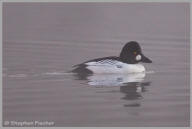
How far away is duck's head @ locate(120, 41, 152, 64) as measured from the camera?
1517 centimetres

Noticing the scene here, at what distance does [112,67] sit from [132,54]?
0.77 m

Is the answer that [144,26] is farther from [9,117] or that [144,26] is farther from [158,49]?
[9,117]

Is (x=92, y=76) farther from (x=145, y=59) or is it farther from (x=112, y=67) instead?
(x=145, y=59)

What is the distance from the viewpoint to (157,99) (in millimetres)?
12070

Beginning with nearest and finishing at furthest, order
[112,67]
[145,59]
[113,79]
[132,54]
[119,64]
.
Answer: [113,79] < [112,67] < [119,64] < [132,54] < [145,59]

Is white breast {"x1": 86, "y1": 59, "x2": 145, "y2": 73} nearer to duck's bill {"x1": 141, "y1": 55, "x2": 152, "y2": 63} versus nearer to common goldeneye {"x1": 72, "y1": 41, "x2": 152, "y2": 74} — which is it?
common goldeneye {"x1": 72, "y1": 41, "x2": 152, "y2": 74}

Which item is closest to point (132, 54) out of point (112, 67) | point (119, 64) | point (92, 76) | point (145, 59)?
point (145, 59)

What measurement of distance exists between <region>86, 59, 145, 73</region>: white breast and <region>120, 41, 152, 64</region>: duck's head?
0.67 ft

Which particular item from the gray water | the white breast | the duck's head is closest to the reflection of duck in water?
the gray water

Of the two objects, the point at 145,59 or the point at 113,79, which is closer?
the point at 113,79

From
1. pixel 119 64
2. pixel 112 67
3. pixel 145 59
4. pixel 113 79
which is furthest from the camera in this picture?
pixel 145 59

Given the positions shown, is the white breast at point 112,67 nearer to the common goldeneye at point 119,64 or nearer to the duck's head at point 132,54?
the common goldeneye at point 119,64

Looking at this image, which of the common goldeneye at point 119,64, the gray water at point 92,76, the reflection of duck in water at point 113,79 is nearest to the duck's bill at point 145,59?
the common goldeneye at point 119,64

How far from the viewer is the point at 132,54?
15.3m
